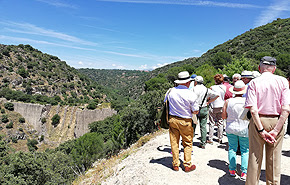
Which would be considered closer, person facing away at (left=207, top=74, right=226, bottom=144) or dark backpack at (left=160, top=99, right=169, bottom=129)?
dark backpack at (left=160, top=99, right=169, bottom=129)

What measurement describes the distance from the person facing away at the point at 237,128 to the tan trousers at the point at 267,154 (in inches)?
33.7

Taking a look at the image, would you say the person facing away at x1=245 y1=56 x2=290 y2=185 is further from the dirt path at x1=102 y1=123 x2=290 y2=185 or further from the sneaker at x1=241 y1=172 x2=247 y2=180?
the dirt path at x1=102 y1=123 x2=290 y2=185

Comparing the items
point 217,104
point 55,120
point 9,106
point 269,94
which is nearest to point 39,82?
point 9,106

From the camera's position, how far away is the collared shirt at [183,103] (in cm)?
333

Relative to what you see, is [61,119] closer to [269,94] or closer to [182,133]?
[182,133]

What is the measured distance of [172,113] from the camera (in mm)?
3455

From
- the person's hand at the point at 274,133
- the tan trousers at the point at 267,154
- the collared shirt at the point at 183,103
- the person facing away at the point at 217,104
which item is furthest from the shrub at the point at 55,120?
the person's hand at the point at 274,133

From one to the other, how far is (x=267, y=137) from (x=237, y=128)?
109 centimetres

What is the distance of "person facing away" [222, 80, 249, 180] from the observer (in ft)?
10.5

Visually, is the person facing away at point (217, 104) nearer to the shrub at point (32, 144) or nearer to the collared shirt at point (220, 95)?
the collared shirt at point (220, 95)

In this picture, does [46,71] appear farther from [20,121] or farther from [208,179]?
[208,179]

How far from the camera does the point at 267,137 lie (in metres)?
2.17

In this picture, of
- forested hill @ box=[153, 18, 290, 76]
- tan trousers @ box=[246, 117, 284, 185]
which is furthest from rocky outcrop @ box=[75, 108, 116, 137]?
tan trousers @ box=[246, 117, 284, 185]

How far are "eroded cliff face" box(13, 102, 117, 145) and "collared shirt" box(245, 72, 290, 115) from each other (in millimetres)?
31212
